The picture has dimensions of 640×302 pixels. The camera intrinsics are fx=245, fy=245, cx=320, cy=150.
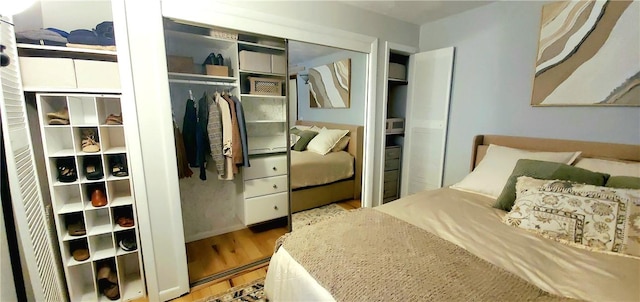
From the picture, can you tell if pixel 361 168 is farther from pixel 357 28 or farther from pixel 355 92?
pixel 357 28

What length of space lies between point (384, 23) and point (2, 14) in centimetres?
247

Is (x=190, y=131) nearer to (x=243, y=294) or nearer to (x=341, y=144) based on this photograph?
(x=243, y=294)

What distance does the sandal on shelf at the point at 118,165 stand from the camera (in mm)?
1525

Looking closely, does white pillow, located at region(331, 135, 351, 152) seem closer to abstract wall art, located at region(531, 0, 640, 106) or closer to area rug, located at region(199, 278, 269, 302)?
area rug, located at region(199, 278, 269, 302)

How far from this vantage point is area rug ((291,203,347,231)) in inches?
93.7

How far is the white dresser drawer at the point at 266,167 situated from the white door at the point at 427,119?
146cm

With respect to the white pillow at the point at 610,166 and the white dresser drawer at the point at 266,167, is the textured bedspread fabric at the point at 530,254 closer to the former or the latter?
the white pillow at the point at 610,166

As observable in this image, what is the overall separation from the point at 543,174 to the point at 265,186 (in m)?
2.04

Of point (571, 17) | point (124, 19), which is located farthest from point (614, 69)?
point (124, 19)

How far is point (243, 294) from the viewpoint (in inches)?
65.7

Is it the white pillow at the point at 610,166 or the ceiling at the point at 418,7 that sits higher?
the ceiling at the point at 418,7

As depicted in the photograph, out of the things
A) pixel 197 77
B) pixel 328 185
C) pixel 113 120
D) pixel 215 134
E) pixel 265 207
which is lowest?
pixel 265 207

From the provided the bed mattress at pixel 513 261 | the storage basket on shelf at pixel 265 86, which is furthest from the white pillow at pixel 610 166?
the storage basket on shelf at pixel 265 86

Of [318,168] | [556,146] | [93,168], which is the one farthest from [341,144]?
[93,168]
